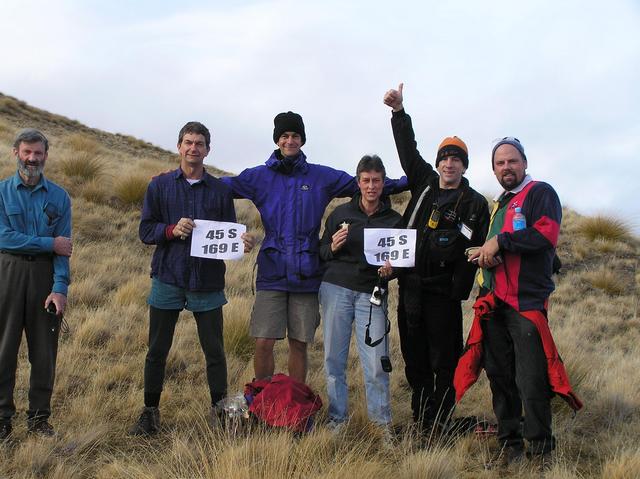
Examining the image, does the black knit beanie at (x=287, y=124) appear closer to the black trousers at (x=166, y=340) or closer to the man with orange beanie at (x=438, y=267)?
the man with orange beanie at (x=438, y=267)

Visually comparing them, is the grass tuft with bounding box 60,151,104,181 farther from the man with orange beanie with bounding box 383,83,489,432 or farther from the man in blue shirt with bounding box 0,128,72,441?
the man with orange beanie with bounding box 383,83,489,432

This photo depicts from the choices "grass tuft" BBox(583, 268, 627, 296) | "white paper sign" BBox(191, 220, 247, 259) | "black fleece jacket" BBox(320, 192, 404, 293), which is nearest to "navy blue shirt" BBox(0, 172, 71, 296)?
"white paper sign" BBox(191, 220, 247, 259)

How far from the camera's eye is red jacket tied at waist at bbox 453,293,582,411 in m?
3.83

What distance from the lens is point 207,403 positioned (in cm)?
514

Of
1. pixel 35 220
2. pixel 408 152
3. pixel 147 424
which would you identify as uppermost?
pixel 408 152

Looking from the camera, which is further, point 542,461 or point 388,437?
point 388,437

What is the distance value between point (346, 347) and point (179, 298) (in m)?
1.30

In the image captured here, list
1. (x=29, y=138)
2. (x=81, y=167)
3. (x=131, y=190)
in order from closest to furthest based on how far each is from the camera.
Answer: (x=29, y=138), (x=131, y=190), (x=81, y=167)

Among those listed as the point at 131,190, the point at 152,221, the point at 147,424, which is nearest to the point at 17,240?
the point at 152,221

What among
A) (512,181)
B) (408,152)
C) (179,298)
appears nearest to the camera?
(512,181)

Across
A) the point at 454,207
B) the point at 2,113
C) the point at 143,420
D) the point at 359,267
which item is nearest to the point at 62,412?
the point at 143,420

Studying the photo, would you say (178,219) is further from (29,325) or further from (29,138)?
(29,325)

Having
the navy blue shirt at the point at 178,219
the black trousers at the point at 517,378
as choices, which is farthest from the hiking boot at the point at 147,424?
the black trousers at the point at 517,378

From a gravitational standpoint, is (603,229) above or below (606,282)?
above
